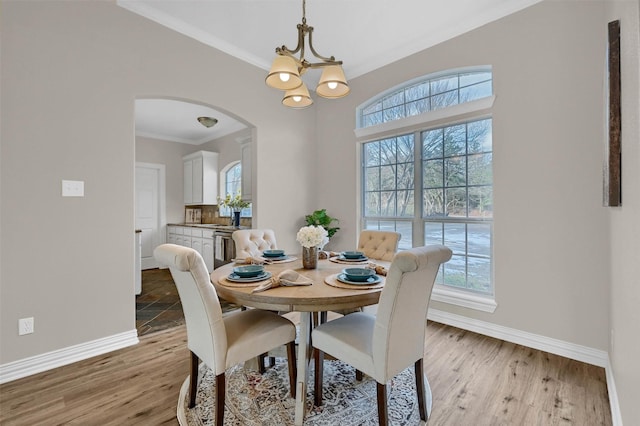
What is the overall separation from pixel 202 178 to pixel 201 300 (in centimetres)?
508

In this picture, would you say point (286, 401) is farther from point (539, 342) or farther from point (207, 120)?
point (207, 120)

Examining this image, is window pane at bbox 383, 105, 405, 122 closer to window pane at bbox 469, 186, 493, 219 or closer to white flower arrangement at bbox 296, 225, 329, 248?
window pane at bbox 469, 186, 493, 219

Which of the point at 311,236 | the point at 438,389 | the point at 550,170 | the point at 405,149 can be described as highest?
the point at 405,149

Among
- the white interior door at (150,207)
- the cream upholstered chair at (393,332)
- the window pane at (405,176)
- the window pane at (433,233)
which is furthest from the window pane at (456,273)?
the white interior door at (150,207)

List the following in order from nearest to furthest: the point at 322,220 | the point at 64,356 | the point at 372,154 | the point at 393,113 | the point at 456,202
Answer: the point at 64,356
the point at 456,202
the point at 393,113
the point at 372,154
the point at 322,220

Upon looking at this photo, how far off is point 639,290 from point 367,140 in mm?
3059

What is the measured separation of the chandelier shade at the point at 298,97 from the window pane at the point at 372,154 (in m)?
1.59

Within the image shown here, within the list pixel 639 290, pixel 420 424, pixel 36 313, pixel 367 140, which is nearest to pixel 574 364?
pixel 420 424

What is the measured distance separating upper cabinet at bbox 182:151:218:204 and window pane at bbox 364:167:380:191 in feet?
12.1

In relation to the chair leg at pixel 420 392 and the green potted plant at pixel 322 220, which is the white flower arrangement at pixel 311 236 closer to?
the chair leg at pixel 420 392

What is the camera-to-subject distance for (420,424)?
5.27 ft

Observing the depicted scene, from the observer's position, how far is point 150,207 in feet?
20.1

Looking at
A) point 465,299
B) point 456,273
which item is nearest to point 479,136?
point 456,273

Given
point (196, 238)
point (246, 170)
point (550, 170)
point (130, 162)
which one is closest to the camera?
point (550, 170)
